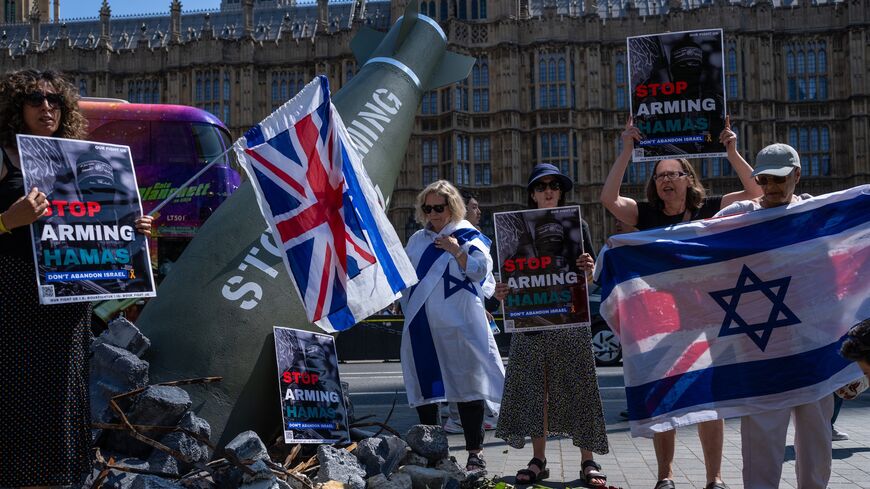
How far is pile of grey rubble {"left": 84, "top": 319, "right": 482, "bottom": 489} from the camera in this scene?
3600 mm

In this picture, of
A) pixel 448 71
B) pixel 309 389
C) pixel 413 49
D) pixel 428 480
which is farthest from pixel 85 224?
pixel 448 71

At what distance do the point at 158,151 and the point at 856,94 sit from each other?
27715mm

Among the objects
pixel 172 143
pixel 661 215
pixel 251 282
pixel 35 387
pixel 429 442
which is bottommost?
pixel 429 442

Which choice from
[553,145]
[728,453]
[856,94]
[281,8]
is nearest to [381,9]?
[281,8]

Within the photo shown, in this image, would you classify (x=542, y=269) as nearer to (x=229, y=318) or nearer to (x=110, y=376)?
(x=229, y=318)

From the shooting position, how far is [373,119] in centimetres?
559

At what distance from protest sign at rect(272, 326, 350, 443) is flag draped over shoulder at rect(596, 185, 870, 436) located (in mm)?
1562

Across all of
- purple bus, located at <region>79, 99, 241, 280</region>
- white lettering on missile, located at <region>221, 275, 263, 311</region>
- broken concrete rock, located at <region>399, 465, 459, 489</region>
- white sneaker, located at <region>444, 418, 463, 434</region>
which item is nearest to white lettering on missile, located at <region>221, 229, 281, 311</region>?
white lettering on missile, located at <region>221, 275, 263, 311</region>

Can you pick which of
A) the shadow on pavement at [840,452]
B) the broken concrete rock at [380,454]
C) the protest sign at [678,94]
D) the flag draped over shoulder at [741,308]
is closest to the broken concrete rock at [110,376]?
the broken concrete rock at [380,454]

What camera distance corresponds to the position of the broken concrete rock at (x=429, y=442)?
14.2ft

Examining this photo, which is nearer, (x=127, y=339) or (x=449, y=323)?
(x=127, y=339)

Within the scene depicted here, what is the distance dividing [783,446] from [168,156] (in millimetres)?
12066

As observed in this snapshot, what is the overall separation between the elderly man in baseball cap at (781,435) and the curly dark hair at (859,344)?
1.23 m

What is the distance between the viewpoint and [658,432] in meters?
3.93
